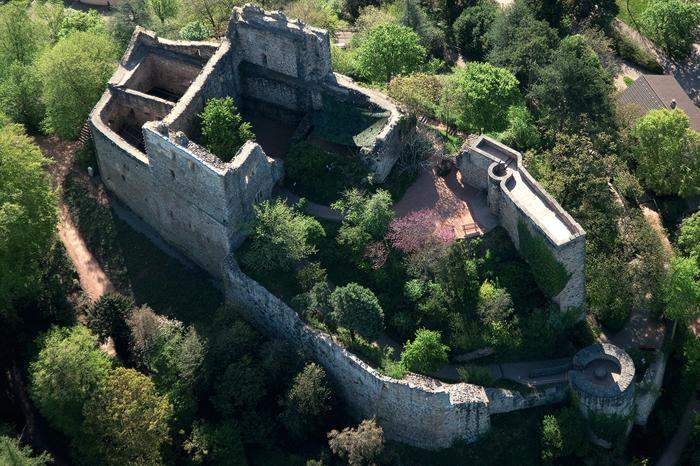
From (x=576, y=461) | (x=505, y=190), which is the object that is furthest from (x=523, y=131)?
(x=576, y=461)

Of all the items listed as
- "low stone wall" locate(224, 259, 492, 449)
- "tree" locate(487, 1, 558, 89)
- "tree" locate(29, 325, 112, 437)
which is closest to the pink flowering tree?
"low stone wall" locate(224, 259, 492, 449)

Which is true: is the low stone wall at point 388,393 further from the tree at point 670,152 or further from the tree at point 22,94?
the tree at point 22,94

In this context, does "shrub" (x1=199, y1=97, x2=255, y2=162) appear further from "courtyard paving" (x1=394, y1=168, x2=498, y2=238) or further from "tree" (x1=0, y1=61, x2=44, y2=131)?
"tree" (x1=0, y1=61, x2=44, y2=131)

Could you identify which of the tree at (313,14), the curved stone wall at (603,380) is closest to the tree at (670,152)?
the curved stone wall at (603,380)

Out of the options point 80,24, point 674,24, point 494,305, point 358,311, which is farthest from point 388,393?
point 674,24

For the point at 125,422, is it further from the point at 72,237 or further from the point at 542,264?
the point at 542,264

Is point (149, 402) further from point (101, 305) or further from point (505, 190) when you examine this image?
point (505, 190)
